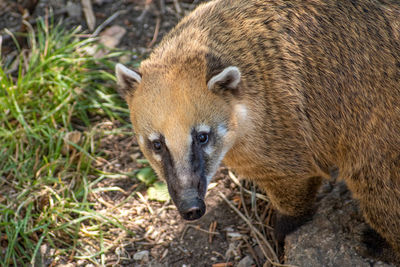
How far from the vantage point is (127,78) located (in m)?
3.73

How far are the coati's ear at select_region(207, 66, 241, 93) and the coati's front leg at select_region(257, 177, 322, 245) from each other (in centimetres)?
98

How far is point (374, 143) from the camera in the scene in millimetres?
3713

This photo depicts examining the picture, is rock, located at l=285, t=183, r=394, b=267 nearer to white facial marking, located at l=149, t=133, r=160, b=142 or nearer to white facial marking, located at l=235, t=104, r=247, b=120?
white facial marking, located at l=235, t=104, r=247, b=120

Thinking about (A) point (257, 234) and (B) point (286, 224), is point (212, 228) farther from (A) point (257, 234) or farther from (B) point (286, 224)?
(B) point (286, 224)

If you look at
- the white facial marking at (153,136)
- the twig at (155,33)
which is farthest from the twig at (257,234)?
the twig at (155,33)

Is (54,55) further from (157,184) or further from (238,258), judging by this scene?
(238,258)

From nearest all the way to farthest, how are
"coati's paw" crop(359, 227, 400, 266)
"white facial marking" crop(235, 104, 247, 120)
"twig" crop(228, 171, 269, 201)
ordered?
1. "white facial marking" crop(235, 104, 247, 120)
2. "coati's paw" crop(359, 227, 400, 266)
3. "twig" crop(228, 171, 269, 201)

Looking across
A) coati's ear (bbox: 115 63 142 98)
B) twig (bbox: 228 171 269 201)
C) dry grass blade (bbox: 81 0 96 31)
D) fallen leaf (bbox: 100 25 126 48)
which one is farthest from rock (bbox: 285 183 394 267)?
dry grass blade (bbox: 81 0 96 31)

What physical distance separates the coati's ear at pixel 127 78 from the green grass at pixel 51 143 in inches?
58.1

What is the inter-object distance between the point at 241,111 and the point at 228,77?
35 centimetres

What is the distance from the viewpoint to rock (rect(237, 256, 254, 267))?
439 centimetres

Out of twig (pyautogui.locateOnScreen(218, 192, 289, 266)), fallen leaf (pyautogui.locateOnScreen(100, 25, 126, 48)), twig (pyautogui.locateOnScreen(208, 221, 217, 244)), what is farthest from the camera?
fallen leaf (pyautogui.locateOnScreen(100, 25, 126, 48))

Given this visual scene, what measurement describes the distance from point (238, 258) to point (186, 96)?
1815 millimetres

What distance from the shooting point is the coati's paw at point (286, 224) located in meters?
4.35
